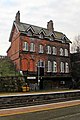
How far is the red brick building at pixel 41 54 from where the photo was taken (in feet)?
147

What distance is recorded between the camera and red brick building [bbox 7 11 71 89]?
1763 inches

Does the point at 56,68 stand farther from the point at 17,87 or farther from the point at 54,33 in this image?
the point at 17,87

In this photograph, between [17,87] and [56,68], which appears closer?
[17,87]

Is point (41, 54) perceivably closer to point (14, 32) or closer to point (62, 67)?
point (62, 67)

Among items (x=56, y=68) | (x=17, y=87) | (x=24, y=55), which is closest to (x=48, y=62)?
A: (x=56, y=68)

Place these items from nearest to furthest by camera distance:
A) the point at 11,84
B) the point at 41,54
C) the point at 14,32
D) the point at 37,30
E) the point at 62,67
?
the point at 11,84
the point at 41,54
the point at 14,32
the point at 37,30
the point at 62,67

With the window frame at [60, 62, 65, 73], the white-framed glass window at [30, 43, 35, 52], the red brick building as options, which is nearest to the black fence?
the red brick building

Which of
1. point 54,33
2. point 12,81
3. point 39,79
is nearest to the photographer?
Result: point 12,81

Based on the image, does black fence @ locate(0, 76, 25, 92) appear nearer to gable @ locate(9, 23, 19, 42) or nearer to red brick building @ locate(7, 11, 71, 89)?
red brick building @ locate(7, 11, 71, 89)

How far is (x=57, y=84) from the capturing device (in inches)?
1868

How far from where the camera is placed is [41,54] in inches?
1880

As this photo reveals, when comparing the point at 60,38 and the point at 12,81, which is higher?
the point at 60,38

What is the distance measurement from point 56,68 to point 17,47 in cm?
898

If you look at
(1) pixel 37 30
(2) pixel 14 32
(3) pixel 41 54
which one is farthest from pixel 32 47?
(2) pixel 14 32
